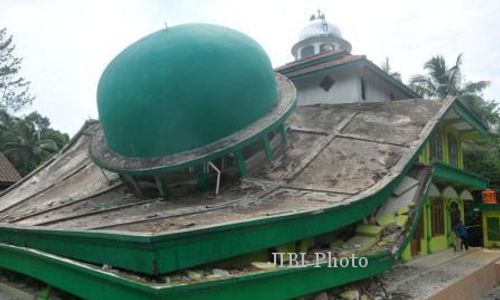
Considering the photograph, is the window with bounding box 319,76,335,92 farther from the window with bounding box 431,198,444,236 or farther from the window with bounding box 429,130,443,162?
the window with bounding box 431,198,444,236

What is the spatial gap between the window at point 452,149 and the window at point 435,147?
1.57 meters

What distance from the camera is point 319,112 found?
48.7 ft

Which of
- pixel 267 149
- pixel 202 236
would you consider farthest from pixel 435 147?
pixel 202 236

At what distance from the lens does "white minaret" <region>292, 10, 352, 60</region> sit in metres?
25.6

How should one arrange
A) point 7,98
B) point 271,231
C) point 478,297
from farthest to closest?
1. point 7,98
2. point 478,297
3. point 271,231

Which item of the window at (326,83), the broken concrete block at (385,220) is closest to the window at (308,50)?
the window at (326,83)

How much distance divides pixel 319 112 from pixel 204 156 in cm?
667

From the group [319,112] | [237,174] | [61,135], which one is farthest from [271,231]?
[61,135]

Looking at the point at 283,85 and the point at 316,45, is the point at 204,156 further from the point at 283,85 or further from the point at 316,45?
the point at 316,45

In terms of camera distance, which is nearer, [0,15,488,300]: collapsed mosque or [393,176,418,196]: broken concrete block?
[0,15,488,300]: collapsed mosque

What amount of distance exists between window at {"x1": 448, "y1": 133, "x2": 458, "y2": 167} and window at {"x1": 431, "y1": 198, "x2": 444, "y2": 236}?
3206 millimetres

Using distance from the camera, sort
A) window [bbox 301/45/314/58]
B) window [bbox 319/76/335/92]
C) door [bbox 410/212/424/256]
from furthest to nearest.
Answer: window [bbox 301/45/314/58], window [bbox 319/76/335/92], door [bbox 410/212/424/256]

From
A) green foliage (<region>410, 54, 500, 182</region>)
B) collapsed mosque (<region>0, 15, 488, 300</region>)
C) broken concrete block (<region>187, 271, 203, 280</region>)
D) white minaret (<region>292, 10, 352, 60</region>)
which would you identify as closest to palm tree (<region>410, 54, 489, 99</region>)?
green foliage (<region>410, 54, 500, 182</region>)

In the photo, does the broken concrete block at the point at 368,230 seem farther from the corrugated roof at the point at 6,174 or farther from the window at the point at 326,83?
the corrugated roof at the point at 6,174
